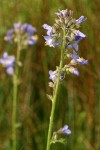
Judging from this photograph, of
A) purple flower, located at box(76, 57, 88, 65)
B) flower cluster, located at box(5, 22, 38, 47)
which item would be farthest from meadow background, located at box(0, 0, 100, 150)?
purple flower, located at box(76, 57, 88, 65)

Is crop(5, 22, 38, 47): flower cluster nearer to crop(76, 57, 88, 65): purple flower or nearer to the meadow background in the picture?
the meadow background

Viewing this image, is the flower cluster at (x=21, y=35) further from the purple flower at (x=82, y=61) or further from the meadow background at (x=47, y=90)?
the purple flower at (x=82, y=61)

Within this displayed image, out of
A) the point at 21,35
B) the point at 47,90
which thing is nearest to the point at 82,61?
the point at 21,35

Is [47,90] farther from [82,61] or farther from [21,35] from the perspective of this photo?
[82,61]

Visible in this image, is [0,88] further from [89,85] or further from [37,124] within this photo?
[89,85]

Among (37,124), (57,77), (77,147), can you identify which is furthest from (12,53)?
(57,77)

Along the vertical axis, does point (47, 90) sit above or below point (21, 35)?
below

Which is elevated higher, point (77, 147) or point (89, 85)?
point (89, 85)

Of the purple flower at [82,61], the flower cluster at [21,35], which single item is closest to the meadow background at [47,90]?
the flower cluster at [21,35]

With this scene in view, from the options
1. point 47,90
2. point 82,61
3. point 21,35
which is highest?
point 21,35
